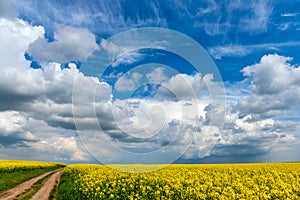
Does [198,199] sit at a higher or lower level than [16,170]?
lower

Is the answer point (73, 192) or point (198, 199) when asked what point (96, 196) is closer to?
point (73, 192)

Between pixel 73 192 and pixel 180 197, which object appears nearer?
pixel 180 197

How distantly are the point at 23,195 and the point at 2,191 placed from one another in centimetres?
365

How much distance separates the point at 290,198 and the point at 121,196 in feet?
29.7

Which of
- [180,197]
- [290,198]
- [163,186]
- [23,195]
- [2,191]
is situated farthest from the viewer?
[2,191]

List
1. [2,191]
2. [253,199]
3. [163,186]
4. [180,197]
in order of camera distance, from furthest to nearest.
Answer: [2,191]
[163,186]
[180,197]
[253,199]

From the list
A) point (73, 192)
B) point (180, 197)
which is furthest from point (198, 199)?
point (73, 192)

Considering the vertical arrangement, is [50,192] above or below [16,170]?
below

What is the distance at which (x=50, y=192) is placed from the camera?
30.2 metres

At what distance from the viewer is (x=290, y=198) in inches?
472

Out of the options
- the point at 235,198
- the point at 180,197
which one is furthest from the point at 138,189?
the point at 235,198

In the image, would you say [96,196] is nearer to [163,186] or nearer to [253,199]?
[163,186]

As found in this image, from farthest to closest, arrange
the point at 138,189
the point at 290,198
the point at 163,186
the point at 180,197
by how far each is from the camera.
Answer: the point at 138,189, the point at 163,186, the point at 180,197, the point at 290,198

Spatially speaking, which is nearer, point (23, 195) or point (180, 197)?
point (180, 197)
